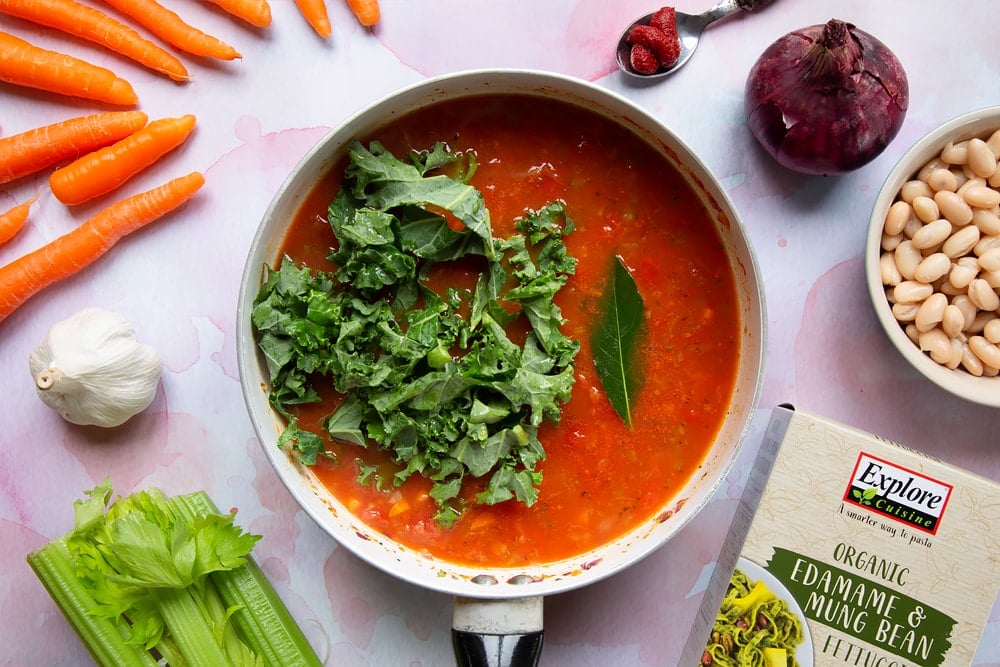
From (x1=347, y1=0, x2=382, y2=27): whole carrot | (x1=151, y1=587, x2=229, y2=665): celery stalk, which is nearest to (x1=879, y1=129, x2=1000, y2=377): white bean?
(x1=347, y1=0, x2=382, y2=27): whole carrot

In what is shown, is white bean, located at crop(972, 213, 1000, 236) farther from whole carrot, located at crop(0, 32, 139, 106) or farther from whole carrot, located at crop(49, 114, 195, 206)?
whole carrot, located at crop(0, 32, 139, 106)

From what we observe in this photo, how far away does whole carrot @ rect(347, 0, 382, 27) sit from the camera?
1987 mm

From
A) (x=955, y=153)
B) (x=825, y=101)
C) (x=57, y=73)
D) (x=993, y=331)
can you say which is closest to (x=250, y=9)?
(x=57, y=73)

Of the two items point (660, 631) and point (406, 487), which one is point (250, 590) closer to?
point (406, 487)

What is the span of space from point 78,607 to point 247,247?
3.02ft

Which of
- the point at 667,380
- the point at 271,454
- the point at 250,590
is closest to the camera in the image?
the point at 271,454

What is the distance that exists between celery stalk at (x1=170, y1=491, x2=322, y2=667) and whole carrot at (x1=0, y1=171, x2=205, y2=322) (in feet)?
2.01

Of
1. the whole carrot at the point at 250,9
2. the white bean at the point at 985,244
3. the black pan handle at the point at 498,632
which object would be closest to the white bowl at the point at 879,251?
the white bean at the point at 985,244

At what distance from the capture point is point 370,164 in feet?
5.86

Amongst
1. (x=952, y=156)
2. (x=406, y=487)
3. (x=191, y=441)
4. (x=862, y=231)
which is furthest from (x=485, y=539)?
(x=952, y=156)

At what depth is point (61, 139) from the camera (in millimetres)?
2035

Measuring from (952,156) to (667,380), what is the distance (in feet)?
2.68

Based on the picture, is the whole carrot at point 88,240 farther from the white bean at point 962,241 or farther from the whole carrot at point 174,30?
the white bean at point 962,241

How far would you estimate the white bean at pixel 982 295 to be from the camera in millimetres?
1880
